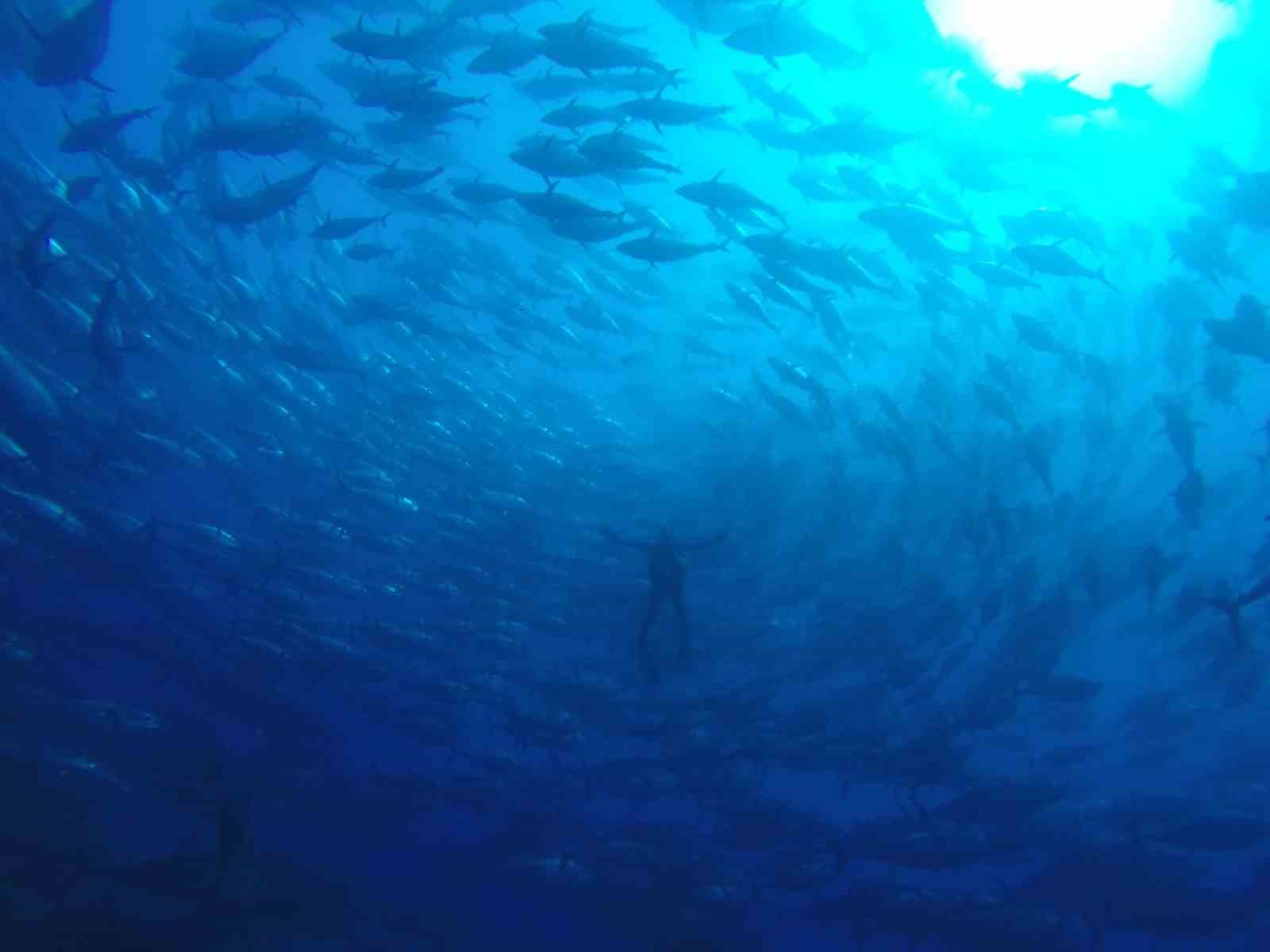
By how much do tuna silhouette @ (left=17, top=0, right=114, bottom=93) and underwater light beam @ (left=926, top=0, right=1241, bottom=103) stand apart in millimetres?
17164

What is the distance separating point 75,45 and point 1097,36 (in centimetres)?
2052

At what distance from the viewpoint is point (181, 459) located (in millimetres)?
10719

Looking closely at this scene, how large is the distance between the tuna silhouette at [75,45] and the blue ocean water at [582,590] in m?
0.04

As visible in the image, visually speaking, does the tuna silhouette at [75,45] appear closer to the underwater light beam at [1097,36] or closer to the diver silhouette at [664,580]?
the diver silhouette at [664,580]

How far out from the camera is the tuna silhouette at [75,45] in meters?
5.76

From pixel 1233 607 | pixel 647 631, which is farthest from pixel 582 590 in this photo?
pixel 1233 607

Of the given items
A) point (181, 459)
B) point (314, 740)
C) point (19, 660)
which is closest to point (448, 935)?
point (314, 740)

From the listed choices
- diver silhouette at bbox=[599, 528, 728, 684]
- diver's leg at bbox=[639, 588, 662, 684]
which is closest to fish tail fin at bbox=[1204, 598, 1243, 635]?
diver silhouette at bbox=[599, 528, 728, 684]

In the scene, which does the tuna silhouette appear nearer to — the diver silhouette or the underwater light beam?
the diver silhouette

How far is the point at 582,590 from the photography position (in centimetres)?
1195

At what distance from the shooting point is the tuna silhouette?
18.9ft

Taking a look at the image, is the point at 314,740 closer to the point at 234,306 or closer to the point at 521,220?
the point at 234,306

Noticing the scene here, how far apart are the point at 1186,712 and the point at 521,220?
13.1 m

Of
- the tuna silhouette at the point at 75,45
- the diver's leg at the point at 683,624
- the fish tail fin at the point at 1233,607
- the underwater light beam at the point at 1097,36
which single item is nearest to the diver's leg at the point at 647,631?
the diver's leg at the point at 683,624
